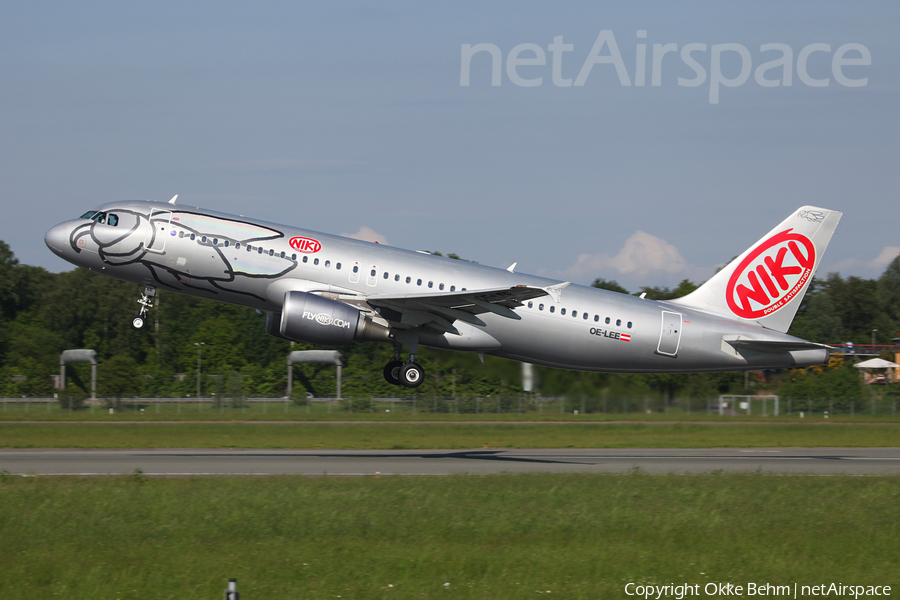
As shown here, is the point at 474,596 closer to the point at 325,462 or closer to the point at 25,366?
the point at 325,462

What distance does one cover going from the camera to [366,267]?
2884 cm

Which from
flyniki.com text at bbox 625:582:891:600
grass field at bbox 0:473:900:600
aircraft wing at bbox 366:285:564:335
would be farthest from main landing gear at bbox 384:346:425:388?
flyniki.com text at bbox 625:582:891:600

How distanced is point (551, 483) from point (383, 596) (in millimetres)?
10472

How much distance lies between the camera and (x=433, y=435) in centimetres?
4275

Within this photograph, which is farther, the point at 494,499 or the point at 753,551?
the point at 494,499

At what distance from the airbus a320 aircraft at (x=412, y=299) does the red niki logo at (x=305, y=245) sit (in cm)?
4

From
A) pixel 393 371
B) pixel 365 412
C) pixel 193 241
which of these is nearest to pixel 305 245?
pixel 193 241

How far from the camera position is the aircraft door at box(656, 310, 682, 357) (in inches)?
1238

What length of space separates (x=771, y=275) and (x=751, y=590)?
22186mm

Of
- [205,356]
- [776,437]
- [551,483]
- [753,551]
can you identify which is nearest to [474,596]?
[753,551]

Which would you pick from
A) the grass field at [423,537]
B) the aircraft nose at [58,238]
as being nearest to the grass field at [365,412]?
the aircraft nose at [58,238]

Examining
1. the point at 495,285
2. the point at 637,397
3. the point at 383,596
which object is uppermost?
the point at 495,285

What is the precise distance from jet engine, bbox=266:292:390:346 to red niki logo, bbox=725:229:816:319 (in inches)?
571

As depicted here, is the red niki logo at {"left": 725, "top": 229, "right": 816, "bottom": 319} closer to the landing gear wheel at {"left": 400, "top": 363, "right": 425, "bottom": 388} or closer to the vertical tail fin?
the vertical tail fin
